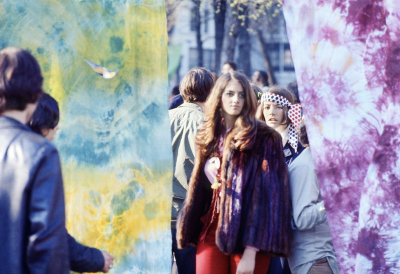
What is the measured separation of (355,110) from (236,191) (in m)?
0.84

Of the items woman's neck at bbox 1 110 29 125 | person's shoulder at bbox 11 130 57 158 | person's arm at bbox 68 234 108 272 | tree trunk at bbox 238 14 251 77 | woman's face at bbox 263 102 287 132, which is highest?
tree trunk at bbox 238 14 251 77

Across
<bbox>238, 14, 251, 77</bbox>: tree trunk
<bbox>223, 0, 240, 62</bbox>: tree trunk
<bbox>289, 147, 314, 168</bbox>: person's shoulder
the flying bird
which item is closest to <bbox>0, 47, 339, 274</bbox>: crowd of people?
<bbox>289, 147, 314, 168</bbox>: person's shoulder

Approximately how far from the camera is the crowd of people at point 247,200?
3371mm

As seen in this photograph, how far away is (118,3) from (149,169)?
99 cm

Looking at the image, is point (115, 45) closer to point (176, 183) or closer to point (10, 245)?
point (176, 183)

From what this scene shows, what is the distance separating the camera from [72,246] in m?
2.46

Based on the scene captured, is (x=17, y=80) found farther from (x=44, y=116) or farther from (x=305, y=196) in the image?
(x=305, y=196)

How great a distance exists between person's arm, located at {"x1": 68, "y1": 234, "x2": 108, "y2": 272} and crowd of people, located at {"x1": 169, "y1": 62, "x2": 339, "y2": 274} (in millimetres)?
1022

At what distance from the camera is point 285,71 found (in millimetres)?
36719

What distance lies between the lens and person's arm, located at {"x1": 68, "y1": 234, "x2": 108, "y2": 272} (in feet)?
8.05

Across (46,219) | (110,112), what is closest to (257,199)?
(110,112)

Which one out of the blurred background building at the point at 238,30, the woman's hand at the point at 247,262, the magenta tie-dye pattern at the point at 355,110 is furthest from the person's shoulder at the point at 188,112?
the blurred background building at the point at 238,30

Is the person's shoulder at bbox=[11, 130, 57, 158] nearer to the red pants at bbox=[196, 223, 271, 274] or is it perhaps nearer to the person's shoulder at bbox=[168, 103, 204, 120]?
the red pants at bbox=[196, 223, 271, 274]

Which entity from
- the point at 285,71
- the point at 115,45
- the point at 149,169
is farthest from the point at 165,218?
the point at 285,71
